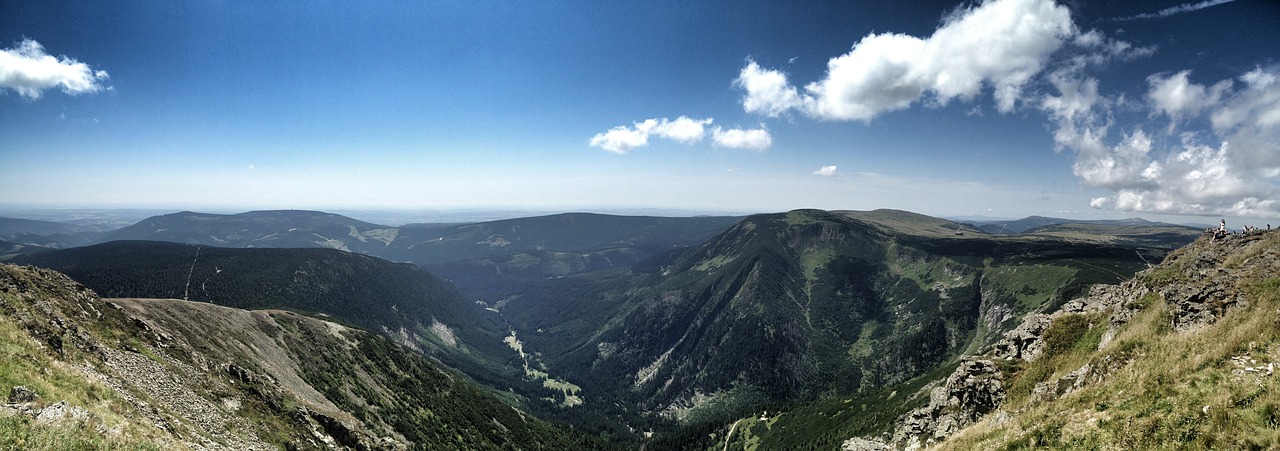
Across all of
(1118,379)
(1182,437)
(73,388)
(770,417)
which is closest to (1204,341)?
(1118,379)

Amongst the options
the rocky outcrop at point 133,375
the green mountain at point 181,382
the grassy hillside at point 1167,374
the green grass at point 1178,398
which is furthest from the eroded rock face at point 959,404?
the rocky outcrop at point 133,375

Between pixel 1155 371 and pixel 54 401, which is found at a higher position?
pixel 1155 371

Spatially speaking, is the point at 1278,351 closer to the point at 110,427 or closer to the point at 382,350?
the point at 110,427

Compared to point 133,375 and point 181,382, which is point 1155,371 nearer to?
point 133,375

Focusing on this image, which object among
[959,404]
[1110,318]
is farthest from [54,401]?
[1110,318]

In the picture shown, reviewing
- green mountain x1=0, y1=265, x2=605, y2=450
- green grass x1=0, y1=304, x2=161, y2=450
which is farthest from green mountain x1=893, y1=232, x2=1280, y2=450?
green mountain x1=0, y1=265, x2=605, y2=450

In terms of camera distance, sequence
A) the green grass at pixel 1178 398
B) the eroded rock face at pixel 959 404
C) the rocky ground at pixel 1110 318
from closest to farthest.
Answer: the green grass at pixel 1178 398 → the rocky ground at pixel 1110 318 → the eroded rock face at pixel 959 404

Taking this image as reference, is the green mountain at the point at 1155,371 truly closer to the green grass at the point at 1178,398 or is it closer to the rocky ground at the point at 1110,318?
the green grass at the point at 1178,398

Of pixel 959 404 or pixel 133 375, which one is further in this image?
pixel 959 404
